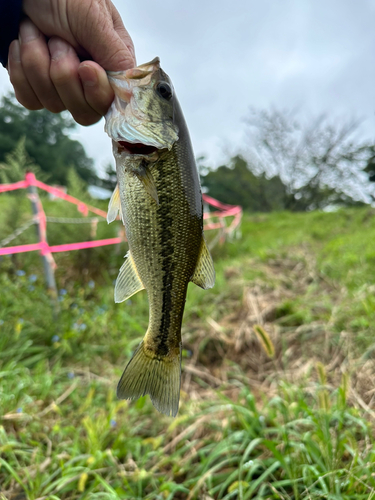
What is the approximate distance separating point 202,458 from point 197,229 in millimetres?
1618

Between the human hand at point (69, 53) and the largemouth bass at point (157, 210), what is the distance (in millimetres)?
89

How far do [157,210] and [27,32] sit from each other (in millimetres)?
859

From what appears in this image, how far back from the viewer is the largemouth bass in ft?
4.04

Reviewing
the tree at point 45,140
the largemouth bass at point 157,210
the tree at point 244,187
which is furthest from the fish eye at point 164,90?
the tree at point 45,140

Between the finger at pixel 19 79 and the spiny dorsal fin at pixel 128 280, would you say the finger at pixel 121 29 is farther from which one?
the spiny dorsal fin at pixel 128 280

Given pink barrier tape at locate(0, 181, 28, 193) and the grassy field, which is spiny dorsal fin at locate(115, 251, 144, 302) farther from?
pink barrier tape at locate(0, 181, 28, 193)

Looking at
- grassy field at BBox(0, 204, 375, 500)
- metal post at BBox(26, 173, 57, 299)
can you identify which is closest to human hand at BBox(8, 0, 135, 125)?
grassy field at BBox(0, 204, 375, 500)

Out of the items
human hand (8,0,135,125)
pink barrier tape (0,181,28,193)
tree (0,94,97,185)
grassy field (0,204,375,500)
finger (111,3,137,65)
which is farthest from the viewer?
tree (0,94,97,185)

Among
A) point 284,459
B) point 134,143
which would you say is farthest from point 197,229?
point 284,459

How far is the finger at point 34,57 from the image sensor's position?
50.8 inches

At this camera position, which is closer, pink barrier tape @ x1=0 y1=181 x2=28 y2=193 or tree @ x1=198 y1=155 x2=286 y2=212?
pink barrier tape @ x1=0 y1=181 x2=28 y2=193

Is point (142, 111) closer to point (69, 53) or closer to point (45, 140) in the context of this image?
point (69, 53)

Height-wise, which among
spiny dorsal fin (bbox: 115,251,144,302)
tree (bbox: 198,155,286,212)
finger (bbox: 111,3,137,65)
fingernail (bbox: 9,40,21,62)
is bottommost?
spiny dorsal fin (bbox: 115,251,144,302)

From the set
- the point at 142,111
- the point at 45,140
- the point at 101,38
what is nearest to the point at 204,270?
the point at 142,111
